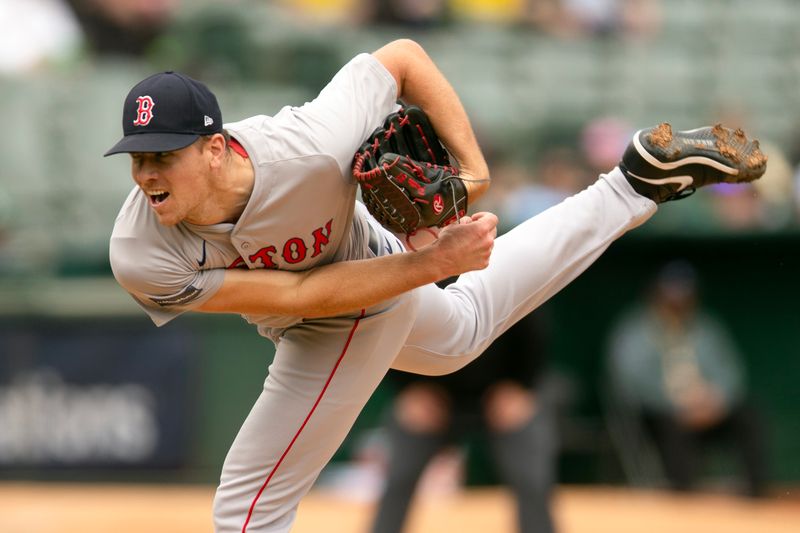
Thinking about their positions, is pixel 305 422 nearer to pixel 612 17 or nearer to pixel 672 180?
pixel 672 180

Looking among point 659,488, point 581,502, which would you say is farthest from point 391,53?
point 659,488

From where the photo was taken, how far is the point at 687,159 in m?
4.50

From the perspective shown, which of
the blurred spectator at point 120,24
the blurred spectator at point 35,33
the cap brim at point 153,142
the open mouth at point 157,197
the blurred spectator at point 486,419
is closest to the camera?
the cap brim at point 153,142

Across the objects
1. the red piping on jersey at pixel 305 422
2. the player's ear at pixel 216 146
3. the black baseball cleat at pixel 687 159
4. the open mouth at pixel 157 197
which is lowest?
the red piping on jersey at pixel 305 422

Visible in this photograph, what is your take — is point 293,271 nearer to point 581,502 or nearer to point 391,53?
point 391,53

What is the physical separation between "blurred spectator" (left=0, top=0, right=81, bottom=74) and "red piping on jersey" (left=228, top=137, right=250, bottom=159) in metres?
6.68

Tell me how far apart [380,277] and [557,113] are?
23.6ft

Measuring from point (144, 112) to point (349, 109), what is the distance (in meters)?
0.73

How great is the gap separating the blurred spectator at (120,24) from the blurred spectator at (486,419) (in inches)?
194

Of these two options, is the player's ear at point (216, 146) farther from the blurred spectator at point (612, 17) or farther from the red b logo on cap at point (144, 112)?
the blurred spectator at point (612, 17)

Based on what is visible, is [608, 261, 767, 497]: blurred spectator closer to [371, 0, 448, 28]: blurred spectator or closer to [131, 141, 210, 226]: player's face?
[371, 0, 448, 28]: blurred spectator

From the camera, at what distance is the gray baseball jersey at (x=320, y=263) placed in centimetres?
404

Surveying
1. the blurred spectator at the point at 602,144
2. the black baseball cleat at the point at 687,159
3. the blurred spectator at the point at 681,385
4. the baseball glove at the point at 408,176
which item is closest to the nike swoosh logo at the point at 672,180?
the black baseball cleat at the point at 687,159

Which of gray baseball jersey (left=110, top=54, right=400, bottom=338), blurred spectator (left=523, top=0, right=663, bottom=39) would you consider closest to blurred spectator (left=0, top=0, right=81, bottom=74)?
blurred spectator (left=523, top=0, right=663, bottom=39)
